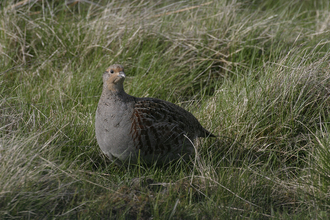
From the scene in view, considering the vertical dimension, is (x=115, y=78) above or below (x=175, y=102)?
above

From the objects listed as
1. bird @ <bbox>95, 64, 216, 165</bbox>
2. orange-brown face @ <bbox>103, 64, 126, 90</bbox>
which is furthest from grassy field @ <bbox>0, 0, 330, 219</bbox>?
orange-brown face @ <bbox>103, 64, 126, 90</bbox>

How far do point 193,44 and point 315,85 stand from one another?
1724 mm

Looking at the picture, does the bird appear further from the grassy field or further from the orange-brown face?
the grassy field

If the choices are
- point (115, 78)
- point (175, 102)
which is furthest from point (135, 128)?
point (175, 102)

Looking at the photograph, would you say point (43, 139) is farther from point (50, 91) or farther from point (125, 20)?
point (125, 20)

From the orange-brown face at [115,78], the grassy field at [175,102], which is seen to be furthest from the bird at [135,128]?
the grassy field at [175,102]

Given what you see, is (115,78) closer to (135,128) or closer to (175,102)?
(135,128)

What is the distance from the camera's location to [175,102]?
15.7 ft

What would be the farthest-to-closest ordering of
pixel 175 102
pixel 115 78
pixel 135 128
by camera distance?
1. pixel 175 102
2. pixel 115 78
3. pixel 135 128

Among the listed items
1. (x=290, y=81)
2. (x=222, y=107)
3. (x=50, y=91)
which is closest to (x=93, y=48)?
(x=50, y=91)

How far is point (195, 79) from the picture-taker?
16.9ft

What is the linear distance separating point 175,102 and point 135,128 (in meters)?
1.40

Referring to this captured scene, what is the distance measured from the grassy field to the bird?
0.14 metres

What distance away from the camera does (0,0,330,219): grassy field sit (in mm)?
2982
